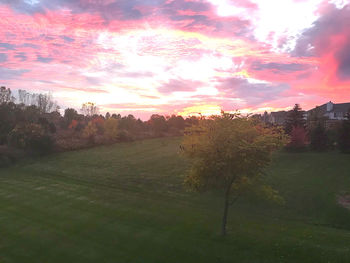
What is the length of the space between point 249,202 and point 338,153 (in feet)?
74.7

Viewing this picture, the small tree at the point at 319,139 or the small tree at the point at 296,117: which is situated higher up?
the small tree at the point at 296,117

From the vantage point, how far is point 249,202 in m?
24.2

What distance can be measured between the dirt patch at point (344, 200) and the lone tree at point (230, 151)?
10.7 meters

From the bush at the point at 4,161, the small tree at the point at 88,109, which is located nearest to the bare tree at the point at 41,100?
the small tree at the point at 88,109

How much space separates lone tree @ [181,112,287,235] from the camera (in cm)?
A: 1443

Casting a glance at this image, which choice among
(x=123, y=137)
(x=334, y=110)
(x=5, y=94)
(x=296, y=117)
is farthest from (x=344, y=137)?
(x=5, y=94)

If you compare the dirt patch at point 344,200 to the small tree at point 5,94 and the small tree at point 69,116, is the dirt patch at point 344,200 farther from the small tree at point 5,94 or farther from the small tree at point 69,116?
the small tree at point 5,94

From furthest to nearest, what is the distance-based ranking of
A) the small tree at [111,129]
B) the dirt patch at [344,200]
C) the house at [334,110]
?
1. the house at [334,110]
2. the small tree at [111,129]
3. the dirt patch at [344,200]

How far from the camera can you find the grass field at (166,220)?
14.8m

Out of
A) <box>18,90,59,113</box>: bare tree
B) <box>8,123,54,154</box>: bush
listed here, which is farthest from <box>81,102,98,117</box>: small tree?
<box>8,123,54,154</box>: bush

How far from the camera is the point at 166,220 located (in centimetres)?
1978

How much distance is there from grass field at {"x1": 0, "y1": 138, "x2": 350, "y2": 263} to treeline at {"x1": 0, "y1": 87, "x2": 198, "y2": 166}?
9937 millimetres

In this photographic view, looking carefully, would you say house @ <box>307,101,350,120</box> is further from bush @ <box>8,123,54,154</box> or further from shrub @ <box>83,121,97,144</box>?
bush @ <box>8,123,54,154</box>

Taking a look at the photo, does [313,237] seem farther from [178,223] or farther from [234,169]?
[178,223]
